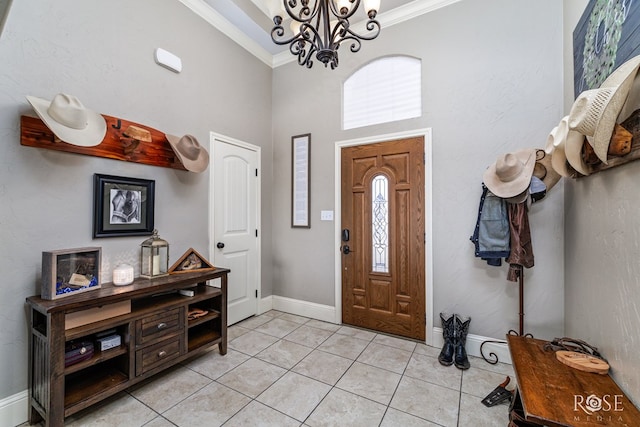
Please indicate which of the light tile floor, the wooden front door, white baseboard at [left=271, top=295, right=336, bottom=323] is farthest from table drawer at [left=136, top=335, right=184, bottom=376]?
the wooden front door

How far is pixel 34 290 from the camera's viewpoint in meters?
1.84

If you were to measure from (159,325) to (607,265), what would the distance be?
9.48ft

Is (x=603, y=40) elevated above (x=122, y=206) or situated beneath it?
elevated above

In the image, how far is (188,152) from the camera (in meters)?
2.54

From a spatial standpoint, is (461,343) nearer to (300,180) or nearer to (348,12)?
(300,180)

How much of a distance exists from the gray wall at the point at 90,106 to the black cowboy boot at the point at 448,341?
255 centimetres

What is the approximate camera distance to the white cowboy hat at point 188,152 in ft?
8.14

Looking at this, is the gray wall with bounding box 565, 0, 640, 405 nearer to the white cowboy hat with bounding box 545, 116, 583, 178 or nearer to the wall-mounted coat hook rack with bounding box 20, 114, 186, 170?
the white cowboy hat with bounding box 545, 116, 583, 178

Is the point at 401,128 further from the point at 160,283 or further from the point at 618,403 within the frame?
the point at 160,283

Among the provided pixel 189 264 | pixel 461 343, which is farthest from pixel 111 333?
pixel 461 343

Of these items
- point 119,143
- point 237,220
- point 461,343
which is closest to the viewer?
point 119,143

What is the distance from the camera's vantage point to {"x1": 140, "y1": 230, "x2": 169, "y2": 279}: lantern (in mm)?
2330

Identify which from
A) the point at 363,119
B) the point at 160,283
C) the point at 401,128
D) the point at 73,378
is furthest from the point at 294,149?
the point at 73,378

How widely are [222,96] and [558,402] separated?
365 cm
